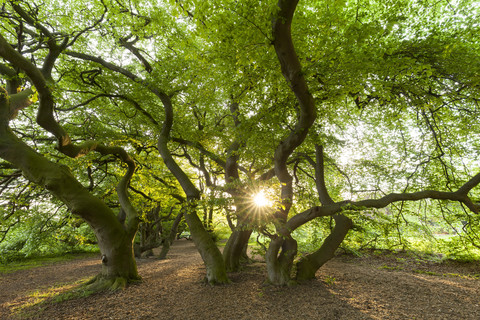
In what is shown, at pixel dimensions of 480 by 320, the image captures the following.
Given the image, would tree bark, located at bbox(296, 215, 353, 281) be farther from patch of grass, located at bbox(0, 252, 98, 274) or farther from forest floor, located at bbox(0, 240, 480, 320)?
patch of grass, located at bbox(0, 252, 98, 274)

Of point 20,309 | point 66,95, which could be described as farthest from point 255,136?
point 66,95

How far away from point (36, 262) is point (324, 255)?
50.7 ft

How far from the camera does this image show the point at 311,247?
11766mm

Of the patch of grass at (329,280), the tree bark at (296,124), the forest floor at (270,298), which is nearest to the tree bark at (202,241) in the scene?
the forest floor at (270,298)

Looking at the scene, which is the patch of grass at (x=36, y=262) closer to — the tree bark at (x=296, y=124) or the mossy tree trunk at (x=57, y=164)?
the mossy tree trunk at (x=57, y=164)

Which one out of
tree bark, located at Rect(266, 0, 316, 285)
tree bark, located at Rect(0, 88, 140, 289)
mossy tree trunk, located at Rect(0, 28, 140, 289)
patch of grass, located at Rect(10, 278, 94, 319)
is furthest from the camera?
tree bark, located at Rect(0, 88, 140, 289)

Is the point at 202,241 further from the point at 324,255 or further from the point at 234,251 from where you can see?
the point at 324,255

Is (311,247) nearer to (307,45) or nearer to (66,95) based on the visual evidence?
(307,45)

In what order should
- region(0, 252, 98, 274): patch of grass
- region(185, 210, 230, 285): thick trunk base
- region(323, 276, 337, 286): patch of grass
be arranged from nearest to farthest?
region(323, 276, 337, 286): patch of grass < region(185, 210, 230, 285): thick trunk base < region(0, 252, 98, 274): patch of grass

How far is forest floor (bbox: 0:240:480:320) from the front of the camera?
4254mm

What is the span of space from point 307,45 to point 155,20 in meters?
5.51

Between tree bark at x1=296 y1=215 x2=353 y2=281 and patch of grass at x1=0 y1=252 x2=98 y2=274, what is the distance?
12694 millimetres

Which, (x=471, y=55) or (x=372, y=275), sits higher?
(x=471, y=55)

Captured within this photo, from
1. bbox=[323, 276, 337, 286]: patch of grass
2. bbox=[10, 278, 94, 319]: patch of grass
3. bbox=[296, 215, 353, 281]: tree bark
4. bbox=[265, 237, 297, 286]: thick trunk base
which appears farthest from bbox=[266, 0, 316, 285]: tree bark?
bbox=[10, 278, 94, 319]: patch of grass
